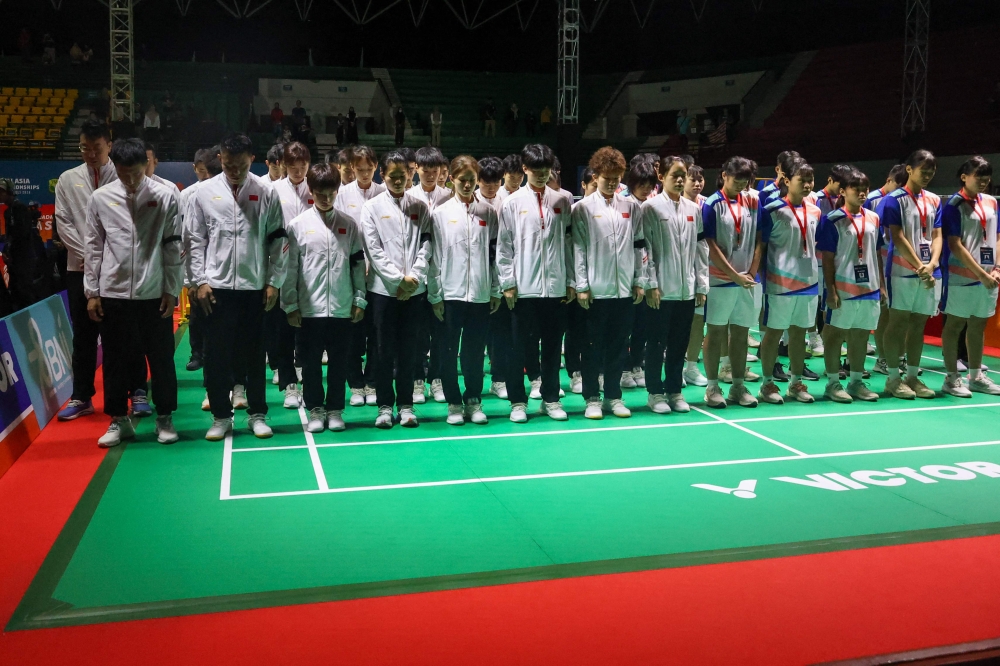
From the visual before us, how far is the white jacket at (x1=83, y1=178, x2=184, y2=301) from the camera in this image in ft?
19.7

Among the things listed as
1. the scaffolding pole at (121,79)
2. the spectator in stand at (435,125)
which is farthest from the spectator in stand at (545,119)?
the scaffolding pole at (121,79)

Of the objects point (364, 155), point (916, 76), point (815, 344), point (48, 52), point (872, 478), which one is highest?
point (48, 52)

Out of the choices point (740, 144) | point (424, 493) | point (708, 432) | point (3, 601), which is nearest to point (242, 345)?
point (424, 493)

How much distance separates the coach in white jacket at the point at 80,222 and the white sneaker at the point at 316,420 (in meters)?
1.86

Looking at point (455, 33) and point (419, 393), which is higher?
point (455, 33)

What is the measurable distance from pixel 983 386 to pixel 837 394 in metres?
1.59

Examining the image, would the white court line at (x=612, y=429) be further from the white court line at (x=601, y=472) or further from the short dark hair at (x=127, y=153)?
the short dark hair at (x=127, y=153)

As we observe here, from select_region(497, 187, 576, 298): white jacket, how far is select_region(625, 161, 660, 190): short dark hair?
0.71m

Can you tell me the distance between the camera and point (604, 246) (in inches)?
276

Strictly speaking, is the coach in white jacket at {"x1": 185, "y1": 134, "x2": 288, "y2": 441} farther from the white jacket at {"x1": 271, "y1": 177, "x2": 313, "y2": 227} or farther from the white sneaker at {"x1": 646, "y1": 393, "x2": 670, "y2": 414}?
the white sneaker at {"x1": 646, "y1": 393, "x2": 670, "y2": 414}

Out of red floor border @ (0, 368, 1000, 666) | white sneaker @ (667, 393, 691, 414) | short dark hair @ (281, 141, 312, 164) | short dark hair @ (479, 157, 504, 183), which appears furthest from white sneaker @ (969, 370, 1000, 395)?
short dark hair @ (281, 141, 312, 164)

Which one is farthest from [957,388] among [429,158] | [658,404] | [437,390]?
[429,158]

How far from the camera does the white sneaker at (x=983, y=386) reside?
8.25 metres

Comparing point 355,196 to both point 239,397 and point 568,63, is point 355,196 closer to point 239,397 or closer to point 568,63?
point 239,397
